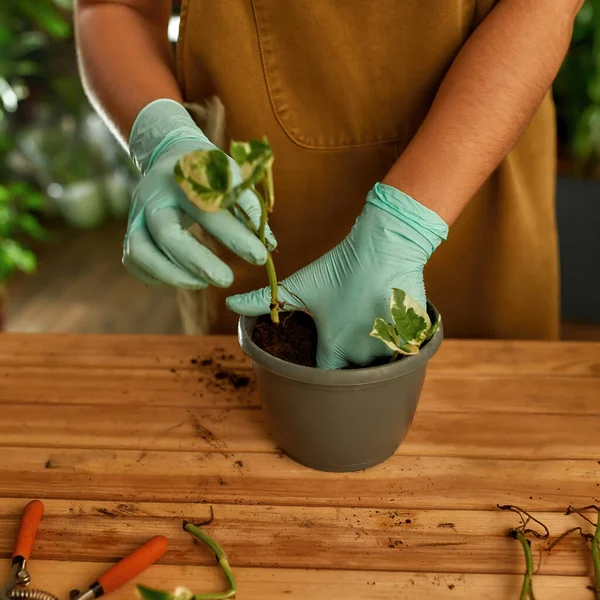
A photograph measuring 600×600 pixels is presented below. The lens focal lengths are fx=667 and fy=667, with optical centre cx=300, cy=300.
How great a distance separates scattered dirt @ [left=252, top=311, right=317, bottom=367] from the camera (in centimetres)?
81

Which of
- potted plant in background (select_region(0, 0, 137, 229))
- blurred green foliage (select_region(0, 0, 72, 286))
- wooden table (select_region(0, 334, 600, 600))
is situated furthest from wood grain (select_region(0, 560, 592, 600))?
potted plant in background (select_region(0, 0, 137, 229))

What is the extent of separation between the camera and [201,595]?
0.62 metres

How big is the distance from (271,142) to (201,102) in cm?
15

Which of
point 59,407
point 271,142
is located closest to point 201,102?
point 271,142

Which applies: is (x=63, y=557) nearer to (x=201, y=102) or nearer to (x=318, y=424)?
(x=318, y=424)

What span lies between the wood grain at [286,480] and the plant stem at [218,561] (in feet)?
0.18

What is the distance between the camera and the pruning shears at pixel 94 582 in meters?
0.63

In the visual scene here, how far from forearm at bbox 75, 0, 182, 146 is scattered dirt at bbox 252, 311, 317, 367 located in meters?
0.39

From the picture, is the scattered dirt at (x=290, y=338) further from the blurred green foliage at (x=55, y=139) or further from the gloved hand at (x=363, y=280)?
the blurred green foliage at (x=55, y=139)

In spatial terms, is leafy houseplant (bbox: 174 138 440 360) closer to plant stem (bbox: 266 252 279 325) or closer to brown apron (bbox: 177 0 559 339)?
plant stem (bbox: 266 252 279 325)

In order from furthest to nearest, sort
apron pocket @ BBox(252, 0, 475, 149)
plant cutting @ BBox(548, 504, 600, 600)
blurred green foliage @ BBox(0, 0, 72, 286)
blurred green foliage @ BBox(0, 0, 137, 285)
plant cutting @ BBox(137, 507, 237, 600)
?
blurred green foliage @ BBox(0, 0, 137, 285), blurred green foliage @ BBox(0, 0, 72, 286), apron pocket @ BBox(252, 0, 475, 149), plant cutting @ BBox(548, 504, 600, 600), plant cutting @ BBox(137, 507, 237, 600)

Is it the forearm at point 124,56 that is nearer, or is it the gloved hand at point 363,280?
the gloved hand at point 363,280

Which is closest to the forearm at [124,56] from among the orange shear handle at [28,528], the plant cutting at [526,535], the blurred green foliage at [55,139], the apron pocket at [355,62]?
the apron pocket at [355,62]

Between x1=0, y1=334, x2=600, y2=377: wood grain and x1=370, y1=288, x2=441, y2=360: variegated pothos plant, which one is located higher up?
x1=370, y1=288, x2=441, y2=360: variegated pothos plant
